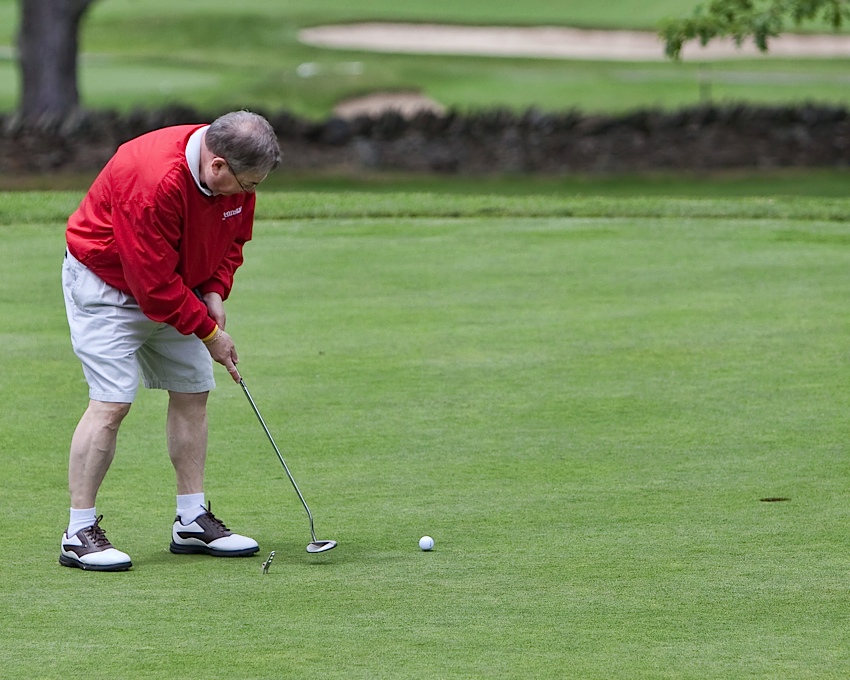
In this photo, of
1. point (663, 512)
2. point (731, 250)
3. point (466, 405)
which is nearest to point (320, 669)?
point (663, 512)

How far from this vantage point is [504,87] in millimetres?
26750

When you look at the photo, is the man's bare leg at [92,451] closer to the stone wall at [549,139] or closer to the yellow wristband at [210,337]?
the yellow wristband at [210,337]

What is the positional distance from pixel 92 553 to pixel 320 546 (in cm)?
69

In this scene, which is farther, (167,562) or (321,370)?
(321,370)

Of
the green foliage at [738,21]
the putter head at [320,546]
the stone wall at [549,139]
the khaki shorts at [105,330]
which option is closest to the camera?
the putter head at [320,546]

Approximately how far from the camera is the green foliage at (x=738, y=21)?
1595 cm

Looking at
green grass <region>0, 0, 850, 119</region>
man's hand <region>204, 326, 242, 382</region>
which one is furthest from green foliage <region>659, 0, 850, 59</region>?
man's hand <region>204, 326, 242, 382</region>

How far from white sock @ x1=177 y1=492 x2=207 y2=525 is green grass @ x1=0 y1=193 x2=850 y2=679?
0.47 ft

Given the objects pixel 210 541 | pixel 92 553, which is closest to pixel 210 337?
pixel 210 541

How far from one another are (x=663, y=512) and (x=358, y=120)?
50.0ft

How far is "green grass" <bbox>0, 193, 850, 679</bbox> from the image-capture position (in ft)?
13.4

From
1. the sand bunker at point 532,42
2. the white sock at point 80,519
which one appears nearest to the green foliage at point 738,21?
the white sock at point 80,519

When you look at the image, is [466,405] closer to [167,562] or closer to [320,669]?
[167,562]

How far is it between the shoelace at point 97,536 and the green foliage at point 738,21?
39.4ft
